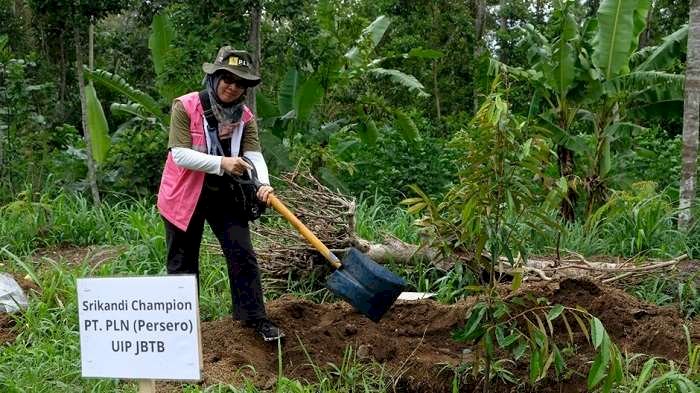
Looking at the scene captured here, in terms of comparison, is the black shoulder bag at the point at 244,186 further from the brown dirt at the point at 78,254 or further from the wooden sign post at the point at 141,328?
the brown dirt at the point at 78,254

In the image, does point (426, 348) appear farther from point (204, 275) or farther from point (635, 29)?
point (635, 29)

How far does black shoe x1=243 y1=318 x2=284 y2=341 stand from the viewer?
4.80 m

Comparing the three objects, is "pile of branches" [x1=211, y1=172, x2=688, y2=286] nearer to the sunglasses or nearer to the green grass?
the green grass

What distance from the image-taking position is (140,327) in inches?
133

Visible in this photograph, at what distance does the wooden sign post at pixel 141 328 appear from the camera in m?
3.29

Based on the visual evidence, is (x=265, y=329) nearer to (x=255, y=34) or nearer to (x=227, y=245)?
(x=227, y=245)

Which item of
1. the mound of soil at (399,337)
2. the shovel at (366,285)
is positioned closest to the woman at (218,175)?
the mound of soil at (399,337)

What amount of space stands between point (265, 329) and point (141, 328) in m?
1.51

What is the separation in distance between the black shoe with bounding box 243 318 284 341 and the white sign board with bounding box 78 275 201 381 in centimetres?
142

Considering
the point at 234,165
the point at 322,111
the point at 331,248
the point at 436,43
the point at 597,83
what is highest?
the point at 436,43

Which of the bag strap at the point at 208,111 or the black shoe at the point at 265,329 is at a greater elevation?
the bag strap at the point at 208,111

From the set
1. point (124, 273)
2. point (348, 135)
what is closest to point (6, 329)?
point (124, 273)

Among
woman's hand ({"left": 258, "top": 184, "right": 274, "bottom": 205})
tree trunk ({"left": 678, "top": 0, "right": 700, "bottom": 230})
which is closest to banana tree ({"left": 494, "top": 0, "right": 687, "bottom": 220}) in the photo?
tree trunk ({"left": 678, "top": 0, "right": 700, "bottom": 230})

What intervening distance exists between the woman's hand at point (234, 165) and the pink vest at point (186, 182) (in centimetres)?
20
